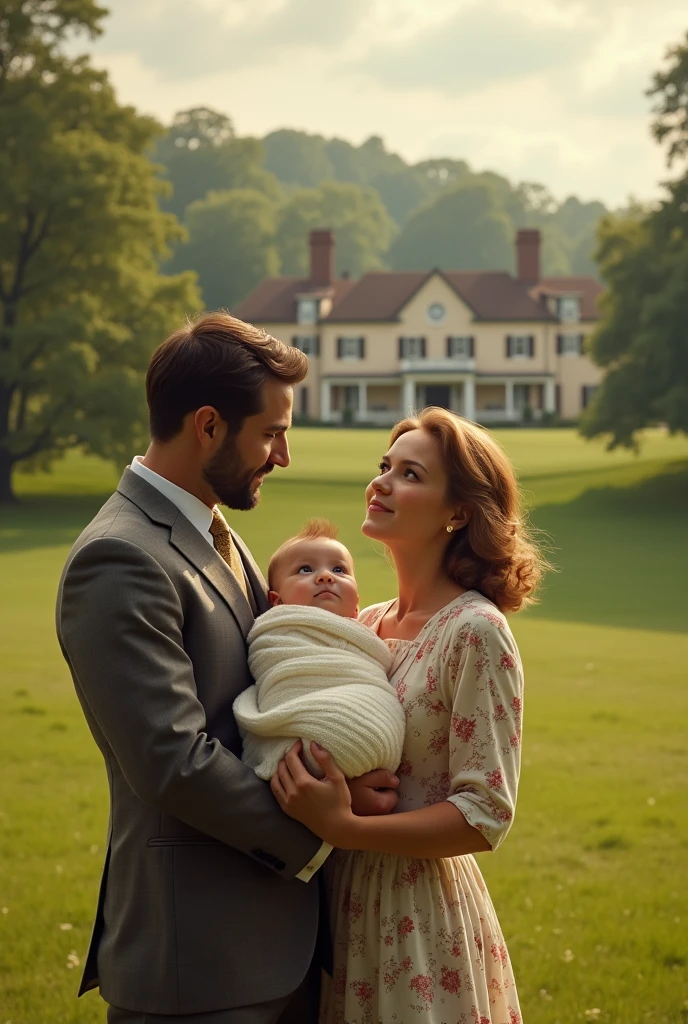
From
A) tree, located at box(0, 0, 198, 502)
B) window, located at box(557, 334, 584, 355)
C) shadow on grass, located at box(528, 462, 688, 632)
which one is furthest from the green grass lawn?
window, located at box(557, 334, 584, 355)

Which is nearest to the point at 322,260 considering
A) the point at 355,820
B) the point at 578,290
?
the point at 578,290

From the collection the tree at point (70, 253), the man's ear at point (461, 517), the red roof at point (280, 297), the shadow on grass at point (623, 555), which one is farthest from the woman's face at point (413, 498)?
the red roof at point (280, 297)

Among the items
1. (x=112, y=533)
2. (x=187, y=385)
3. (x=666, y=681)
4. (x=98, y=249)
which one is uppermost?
(x=98, y=249)

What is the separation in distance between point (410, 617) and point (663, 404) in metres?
25.3

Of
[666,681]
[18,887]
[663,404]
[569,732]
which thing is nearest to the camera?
[18,887]

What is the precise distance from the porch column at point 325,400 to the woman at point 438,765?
178 ft

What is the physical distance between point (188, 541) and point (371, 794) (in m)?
0.71

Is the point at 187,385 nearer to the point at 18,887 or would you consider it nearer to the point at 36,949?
the point at 36,949

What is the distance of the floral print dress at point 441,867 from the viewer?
2795 mm

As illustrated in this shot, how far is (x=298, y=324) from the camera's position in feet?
193

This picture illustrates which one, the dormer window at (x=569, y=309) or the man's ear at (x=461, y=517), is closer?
the man's ear at (x=461, y=517)

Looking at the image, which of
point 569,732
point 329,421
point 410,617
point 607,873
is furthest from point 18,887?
point 329,421

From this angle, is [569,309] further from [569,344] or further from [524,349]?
[524,349]

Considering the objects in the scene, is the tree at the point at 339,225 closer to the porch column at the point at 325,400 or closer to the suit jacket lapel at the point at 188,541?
the porch column at the point at 325,400
